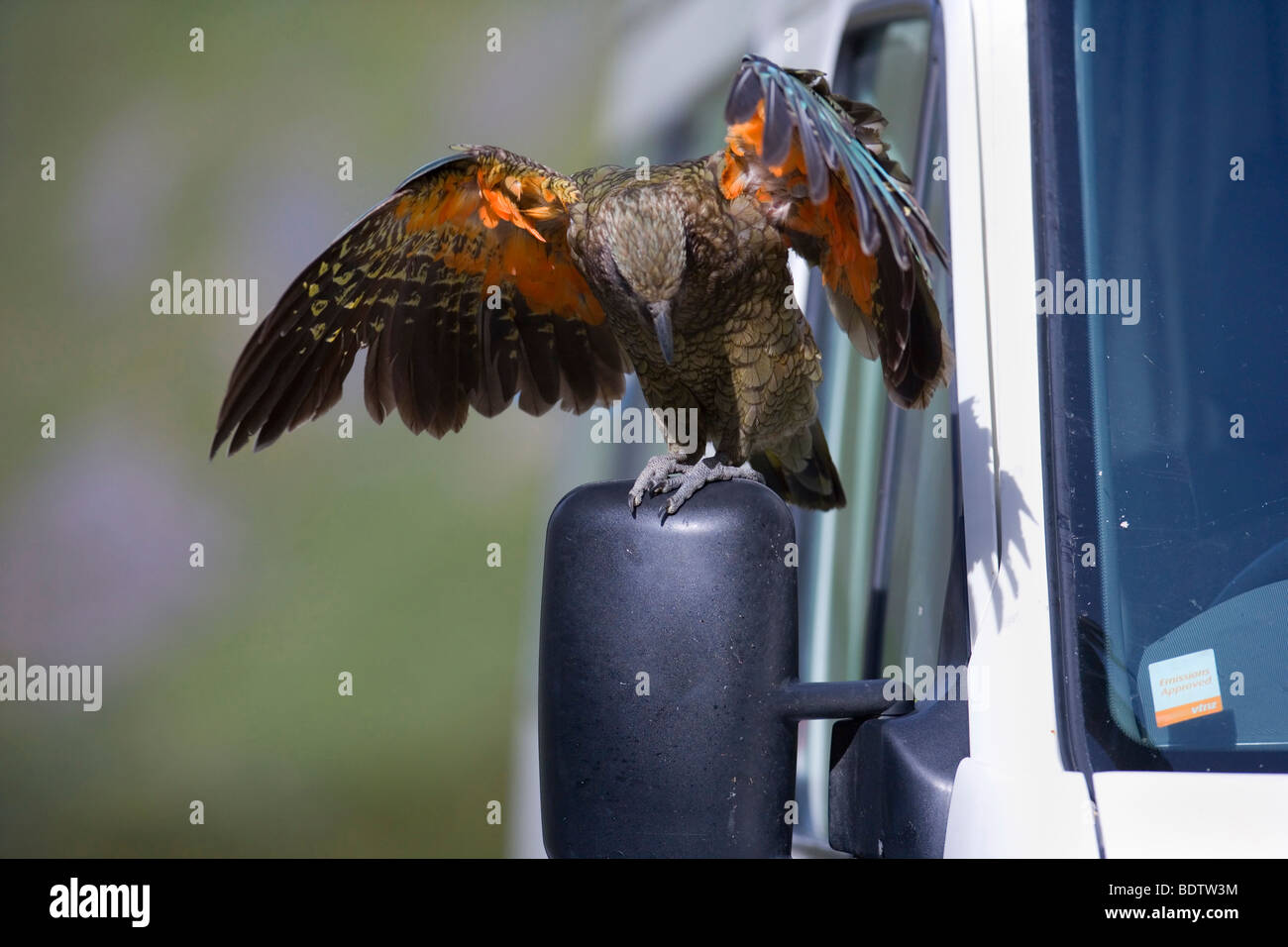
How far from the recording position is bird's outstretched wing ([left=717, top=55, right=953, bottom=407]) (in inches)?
52.7

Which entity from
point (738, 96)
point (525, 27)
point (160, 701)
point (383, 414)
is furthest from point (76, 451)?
point (738, 96)

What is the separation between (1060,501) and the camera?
1.18 metres

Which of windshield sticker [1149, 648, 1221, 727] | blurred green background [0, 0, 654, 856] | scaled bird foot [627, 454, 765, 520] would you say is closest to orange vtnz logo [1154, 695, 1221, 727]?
windshield sticker [1149, 648, 1221, 727]

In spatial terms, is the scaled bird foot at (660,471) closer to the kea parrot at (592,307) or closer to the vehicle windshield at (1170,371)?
the kea parrot at (592,307)

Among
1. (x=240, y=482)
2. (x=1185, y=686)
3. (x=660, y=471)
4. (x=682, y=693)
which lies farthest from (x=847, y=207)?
(x=240, y=482)

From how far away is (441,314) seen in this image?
2.53 meters

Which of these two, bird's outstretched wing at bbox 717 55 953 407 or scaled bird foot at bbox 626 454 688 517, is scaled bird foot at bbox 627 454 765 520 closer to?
scaled bird foot at bbox 626 454 688 517

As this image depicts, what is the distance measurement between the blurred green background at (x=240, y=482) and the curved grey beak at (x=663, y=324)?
370 centimetres

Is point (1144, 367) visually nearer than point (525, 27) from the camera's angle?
Yes

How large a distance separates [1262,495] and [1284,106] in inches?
19.0

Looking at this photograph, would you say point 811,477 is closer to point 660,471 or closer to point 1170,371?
point 660,471

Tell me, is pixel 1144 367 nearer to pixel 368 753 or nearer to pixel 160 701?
pixel 368 753

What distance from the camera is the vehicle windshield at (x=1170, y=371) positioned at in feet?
3.82

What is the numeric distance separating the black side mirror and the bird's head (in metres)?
1.20
